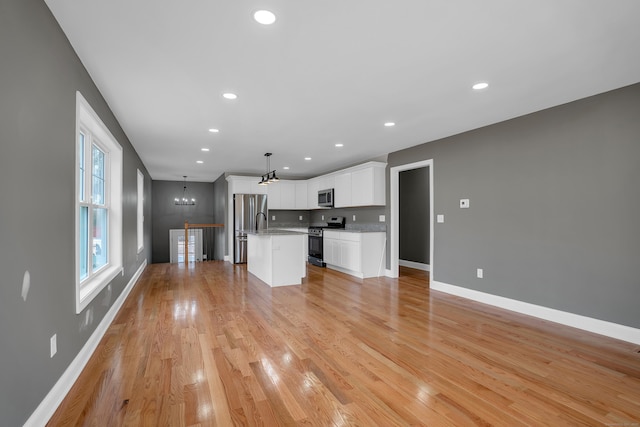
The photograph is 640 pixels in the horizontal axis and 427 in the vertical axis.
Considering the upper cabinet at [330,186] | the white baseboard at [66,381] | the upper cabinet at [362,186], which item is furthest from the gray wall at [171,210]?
the white baseboard at [66,381]

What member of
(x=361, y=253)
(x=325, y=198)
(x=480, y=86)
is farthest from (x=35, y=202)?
(x=325, y=198)

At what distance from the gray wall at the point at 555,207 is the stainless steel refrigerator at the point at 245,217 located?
4.90 m

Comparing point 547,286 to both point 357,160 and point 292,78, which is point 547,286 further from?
point 357,160

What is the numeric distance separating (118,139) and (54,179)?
2367mm

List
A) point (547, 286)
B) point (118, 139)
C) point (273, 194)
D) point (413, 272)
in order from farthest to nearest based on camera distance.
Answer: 1. point (273, 194)
2. point (413, 272)
3. point (118, 139)
4. point (547, 286)

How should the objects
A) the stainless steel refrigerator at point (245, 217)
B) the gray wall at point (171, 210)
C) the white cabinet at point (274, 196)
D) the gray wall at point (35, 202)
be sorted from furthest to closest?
the gray wall at point (171, 210) < the white cabinet at point (274, 196) < the stainless steel refrigerator at point (245, 217) < the gray wall at point (35, 202)

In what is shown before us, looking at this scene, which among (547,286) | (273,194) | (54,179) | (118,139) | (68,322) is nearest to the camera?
(54,179)

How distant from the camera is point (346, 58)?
2.48 m

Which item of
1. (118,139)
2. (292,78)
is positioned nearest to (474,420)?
Answer: (292,78)

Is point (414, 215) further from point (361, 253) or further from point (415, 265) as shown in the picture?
point (361, 253)

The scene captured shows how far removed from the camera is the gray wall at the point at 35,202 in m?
1.46

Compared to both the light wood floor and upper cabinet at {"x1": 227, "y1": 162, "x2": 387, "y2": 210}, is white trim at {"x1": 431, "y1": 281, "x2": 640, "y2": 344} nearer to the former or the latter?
the light wood floor

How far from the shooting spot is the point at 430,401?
2.02 metres

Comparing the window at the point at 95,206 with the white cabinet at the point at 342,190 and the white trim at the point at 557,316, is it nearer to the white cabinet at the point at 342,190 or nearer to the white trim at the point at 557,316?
the white cabinet at the point at 342,190
